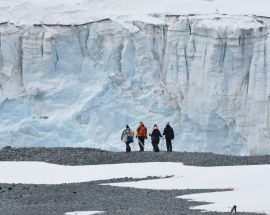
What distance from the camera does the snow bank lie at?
56.5 ft

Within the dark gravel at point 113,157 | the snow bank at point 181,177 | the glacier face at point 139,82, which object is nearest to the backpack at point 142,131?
the dark gravel at point 113,157

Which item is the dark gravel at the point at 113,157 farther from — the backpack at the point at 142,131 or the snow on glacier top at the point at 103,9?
the snow on glacier top at the point at 103,9

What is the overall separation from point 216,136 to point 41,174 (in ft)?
43.1

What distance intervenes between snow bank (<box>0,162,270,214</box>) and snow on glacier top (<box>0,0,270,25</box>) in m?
14.7

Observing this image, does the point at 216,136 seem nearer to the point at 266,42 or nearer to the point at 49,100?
the point at 266,42

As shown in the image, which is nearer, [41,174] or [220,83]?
[41,174]

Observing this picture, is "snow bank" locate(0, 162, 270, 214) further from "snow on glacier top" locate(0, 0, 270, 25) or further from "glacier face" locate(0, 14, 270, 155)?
"snow on glacier top" locate(0, 0, 270, 25)

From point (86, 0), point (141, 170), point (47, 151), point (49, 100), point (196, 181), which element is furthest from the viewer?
point (86, 0)

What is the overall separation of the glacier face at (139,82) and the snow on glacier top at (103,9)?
0.86m

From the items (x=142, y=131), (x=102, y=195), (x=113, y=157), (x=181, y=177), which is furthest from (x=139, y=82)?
(x=102, y=195)

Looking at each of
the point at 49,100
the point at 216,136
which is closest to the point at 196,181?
the point at 216,136

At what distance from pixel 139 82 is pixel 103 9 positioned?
17.2ft

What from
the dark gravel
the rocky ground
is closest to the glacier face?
the dark gravel

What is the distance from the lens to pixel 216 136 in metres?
35.2
